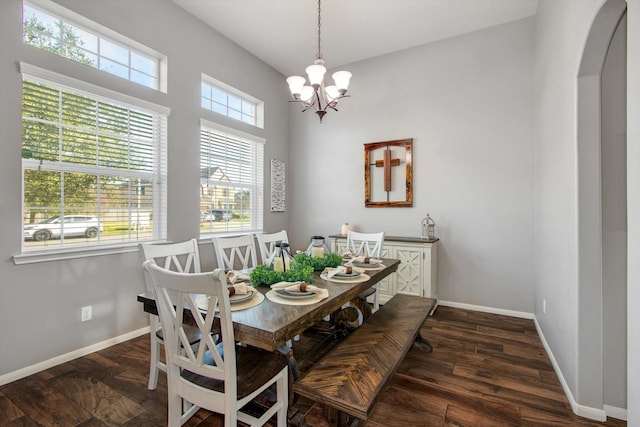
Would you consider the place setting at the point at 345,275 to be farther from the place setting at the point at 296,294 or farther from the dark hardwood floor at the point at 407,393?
the dark hardwood floor at the point at 407,393

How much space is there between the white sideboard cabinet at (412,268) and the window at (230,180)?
6.56ft

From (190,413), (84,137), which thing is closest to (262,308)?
(190,413)

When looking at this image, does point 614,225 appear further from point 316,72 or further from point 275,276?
point 316,72

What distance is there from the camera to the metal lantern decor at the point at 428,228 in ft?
12.6

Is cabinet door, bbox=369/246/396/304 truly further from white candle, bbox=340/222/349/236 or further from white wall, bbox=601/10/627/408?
white wall, bbox=601/10/627/408

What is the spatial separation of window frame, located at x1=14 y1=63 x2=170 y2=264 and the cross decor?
2.58m

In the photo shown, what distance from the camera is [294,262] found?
2352 mm

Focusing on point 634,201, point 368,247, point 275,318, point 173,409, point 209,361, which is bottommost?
point 173,409

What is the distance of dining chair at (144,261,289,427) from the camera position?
1256 mm

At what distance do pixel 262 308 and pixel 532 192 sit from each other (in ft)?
10.8

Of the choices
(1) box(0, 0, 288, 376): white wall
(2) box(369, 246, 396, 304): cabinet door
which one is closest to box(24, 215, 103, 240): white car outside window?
(1) box(0, 0, 288, 376): white wall

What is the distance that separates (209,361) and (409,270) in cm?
266

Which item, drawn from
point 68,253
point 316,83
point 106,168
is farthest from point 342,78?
point 68,253

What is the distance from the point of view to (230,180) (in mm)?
4066
